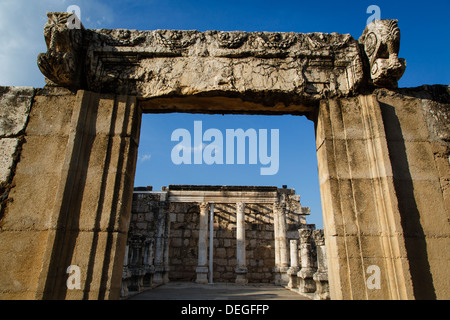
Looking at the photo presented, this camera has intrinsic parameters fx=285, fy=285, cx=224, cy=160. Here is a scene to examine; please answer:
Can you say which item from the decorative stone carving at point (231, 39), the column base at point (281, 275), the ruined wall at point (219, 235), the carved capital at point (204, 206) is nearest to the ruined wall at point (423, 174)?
the decorative stone carving at point (231, 39)

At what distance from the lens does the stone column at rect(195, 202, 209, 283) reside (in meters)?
14.5

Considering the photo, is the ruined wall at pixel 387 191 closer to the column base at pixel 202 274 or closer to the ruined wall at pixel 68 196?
the ruined wall at pixel 68 196

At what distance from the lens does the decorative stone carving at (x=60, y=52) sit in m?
3.15

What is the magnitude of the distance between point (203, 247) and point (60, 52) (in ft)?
43.4

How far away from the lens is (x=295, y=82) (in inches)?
134

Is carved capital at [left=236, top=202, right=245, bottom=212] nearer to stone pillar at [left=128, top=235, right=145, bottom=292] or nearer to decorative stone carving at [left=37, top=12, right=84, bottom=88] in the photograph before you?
stone pillar at [left=128, top=235, right=145, bottom=292]

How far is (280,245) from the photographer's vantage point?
574 inches

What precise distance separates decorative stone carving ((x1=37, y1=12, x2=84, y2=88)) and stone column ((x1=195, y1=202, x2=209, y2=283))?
12776mm

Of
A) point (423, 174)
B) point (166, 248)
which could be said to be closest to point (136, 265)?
point (166, 248)

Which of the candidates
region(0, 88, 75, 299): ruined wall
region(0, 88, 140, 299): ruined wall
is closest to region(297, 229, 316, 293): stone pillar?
region(0, 88, 140, 299): ruined wall

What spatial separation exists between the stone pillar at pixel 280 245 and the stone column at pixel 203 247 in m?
3.60

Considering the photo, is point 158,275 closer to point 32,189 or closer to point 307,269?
point 307,269
